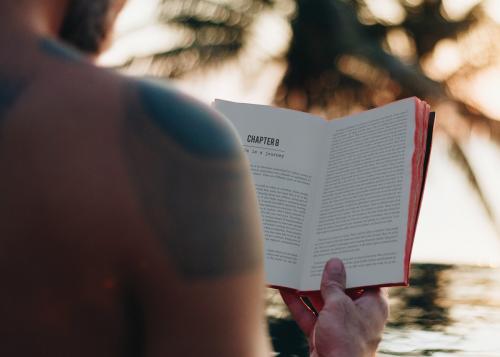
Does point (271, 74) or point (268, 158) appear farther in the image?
point (271, 74)

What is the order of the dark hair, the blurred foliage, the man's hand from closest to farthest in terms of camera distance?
the dark hair
the man's hand
the blurred foliage

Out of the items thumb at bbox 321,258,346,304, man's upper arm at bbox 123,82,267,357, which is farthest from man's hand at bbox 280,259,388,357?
man's upper arm at bbox 123,82,267,357

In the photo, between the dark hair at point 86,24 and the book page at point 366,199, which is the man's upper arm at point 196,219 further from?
the book page at point 366,199

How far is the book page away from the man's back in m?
0.88

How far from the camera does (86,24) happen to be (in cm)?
88

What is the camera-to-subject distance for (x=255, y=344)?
0.84 m

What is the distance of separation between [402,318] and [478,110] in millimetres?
10345

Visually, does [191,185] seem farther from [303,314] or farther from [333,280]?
[303,314]

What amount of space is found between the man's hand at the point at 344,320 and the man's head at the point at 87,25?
3.05 ft

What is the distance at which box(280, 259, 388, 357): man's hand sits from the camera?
1593 millimetres

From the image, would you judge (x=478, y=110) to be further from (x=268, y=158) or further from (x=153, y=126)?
(x=153, y=126)

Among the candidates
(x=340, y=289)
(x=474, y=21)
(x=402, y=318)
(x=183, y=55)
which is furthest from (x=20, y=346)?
(x=474, y=21)

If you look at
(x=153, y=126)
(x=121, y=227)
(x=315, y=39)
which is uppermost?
(x=315, y=39)

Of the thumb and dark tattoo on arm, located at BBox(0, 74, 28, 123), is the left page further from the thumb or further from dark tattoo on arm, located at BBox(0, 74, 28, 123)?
dark tattoo on arm, located at BBox(0, 74, 28, 123)
